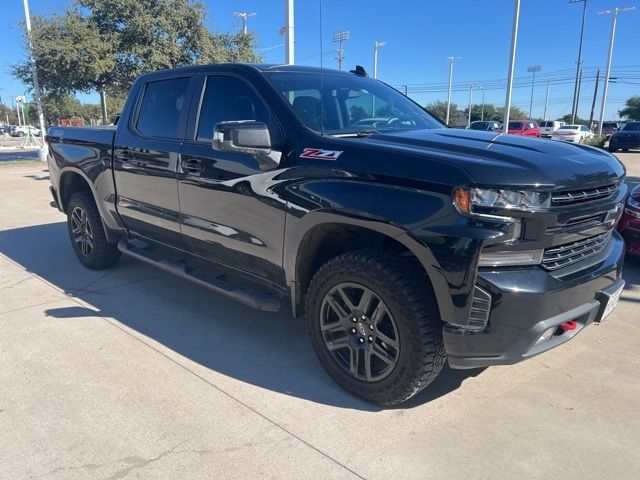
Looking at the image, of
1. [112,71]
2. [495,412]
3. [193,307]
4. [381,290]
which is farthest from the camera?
[112,71]

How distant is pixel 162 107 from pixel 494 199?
305cm

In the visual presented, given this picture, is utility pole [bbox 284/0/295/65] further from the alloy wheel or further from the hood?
the alloy wheel

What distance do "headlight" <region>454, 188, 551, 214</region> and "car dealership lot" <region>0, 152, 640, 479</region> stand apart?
122 centimetres

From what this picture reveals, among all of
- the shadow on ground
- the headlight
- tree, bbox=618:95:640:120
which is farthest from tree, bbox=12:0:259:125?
tree, bbox=618:95:640:120

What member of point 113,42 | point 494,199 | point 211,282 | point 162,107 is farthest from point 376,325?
point 113,42

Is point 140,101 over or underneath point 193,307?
over

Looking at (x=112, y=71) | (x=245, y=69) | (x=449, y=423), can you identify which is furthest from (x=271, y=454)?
(x=112, y=71)

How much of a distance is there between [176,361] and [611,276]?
109 inches

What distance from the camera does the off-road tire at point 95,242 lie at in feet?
16.7

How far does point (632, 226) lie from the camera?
4.90 m

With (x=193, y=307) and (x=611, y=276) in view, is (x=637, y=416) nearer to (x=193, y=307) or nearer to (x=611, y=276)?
(x=611, y=276)

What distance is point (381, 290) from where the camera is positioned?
2.63 m

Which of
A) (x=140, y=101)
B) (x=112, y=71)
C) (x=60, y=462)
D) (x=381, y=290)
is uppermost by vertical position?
(x=112, y=71)

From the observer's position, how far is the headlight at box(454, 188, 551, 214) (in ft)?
7.54
